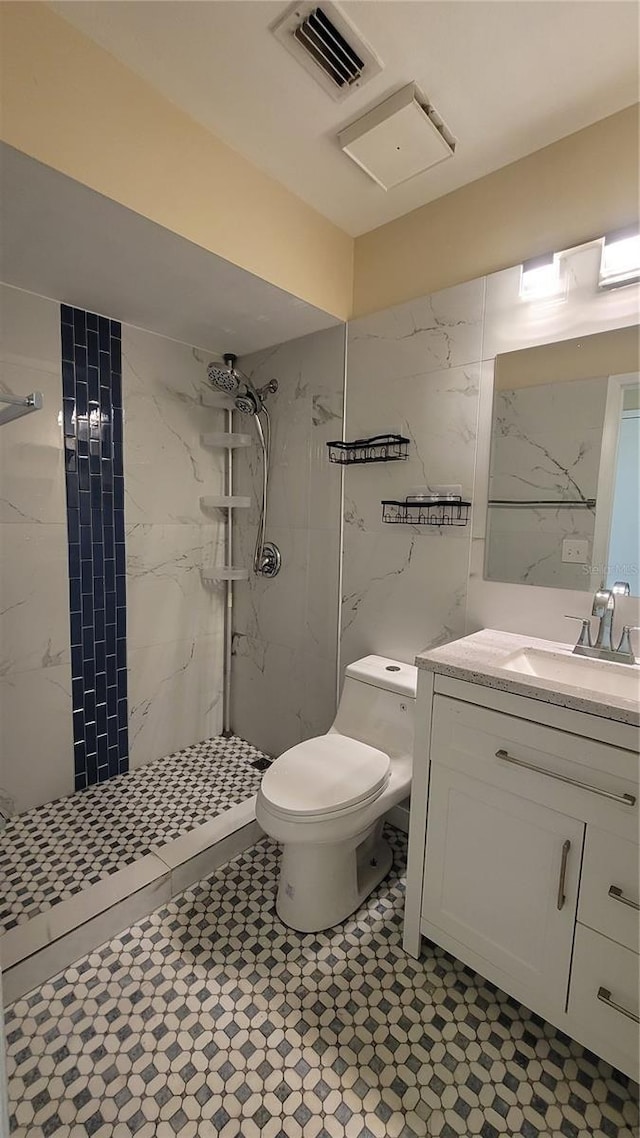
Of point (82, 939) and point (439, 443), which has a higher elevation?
point (439, 443)

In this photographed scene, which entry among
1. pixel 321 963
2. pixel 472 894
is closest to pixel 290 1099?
pixel 321 963

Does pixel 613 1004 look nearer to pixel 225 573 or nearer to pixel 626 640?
pixel 626 640

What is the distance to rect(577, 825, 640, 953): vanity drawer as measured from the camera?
0.97 metres

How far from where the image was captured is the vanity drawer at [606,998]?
994 mm

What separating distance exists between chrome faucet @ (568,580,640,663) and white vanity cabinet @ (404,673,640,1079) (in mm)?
419

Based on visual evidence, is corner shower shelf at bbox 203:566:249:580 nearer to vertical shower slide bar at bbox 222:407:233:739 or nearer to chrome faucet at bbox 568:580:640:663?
vertical shower slide bar at bbox 222:407:233:739

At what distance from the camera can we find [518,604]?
1592 millimetres

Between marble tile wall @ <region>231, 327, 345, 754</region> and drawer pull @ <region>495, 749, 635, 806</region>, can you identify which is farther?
marble tile wall @ <region>231, 327, 345, 754</region>

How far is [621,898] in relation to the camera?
988 mm

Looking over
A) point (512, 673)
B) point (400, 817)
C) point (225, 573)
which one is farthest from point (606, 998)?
point (225, 573)

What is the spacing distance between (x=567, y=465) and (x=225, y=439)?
4.95ft

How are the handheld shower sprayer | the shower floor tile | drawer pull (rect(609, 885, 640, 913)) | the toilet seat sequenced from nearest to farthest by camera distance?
drawer pull (rect(609, 885, 640, 913)), the toilet seat, the shower floor tile, the handheld shower sprayer

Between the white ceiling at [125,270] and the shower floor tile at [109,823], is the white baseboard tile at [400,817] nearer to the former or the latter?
the shower floor tile at [109,823]

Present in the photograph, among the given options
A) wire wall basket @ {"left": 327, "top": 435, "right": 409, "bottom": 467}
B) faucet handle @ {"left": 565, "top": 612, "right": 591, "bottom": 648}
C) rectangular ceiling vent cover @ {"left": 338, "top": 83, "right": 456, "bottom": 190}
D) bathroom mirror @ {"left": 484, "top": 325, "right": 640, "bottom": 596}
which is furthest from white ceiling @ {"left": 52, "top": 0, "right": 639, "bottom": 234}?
faucet handle @ {"left": 565, "top": 612, "right": 591, "bottom": 648}
